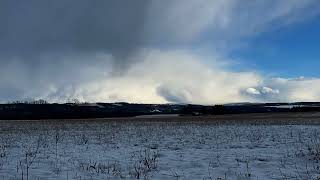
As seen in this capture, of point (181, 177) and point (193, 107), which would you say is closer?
point (181, 177)

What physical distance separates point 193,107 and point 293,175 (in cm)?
14904

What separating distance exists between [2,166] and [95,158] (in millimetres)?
3431

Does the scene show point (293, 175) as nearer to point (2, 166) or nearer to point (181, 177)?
point (181, 177)

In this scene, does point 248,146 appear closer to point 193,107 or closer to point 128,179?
point 128,179

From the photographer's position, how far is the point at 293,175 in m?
11.1

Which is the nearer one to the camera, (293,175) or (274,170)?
(293,175)

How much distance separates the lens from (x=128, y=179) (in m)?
10.4

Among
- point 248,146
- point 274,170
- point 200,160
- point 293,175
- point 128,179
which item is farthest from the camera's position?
point 248,146

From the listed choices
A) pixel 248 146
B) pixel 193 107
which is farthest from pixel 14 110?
pixel 248 146

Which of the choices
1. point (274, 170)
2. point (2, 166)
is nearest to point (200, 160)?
point (274, 170)

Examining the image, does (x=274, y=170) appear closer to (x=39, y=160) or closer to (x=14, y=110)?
(x=39, y=160)

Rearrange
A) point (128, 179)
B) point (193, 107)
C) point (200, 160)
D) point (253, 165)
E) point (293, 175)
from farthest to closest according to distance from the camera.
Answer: point (193, 107) < point (200, 160) < point (253, 165) < point (293, 175) < point (128, 179)

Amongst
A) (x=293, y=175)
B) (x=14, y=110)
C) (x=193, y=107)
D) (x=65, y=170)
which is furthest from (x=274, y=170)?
(x=14, y=110)

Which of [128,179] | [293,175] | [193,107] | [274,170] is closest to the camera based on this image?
[128,179]
